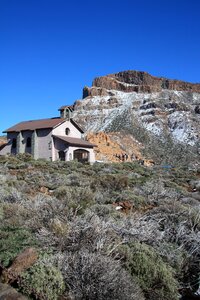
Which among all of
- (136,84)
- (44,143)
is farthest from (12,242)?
(136,84)

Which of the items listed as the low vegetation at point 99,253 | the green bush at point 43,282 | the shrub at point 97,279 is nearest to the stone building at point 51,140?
the low vegetation at point 99,253

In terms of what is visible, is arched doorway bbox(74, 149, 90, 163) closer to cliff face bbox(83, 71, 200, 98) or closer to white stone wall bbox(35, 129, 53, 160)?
white stone wall bbox(35, 129, 53, 160)

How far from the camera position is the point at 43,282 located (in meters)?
4.28

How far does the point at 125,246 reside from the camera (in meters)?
5.32

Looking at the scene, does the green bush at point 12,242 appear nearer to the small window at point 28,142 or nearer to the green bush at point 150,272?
the green bush at point 150,272

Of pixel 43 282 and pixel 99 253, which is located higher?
pixel 99 253

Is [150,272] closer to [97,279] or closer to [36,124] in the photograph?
[97,279]

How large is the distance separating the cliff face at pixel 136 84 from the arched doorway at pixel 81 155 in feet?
371

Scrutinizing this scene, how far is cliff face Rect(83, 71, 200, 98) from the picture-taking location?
151012mm

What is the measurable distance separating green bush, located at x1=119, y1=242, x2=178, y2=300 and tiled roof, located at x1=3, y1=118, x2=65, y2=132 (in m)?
32.0

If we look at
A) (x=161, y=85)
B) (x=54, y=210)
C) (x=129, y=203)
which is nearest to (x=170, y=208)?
(x=129, y=203)

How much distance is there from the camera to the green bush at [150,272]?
4.64m

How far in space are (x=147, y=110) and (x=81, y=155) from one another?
92392 mm

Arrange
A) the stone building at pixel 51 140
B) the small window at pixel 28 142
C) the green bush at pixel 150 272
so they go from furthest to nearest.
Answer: the small window at pixel 28 142 < the stone building at pixel 51 140 < the green bush at pixel 150 272
